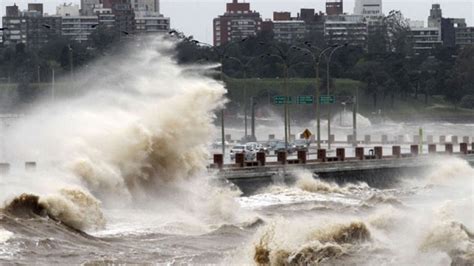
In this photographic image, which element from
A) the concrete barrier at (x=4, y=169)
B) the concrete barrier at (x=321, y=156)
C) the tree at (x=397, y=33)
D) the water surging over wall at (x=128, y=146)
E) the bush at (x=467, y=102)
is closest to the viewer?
the water surging over wall at (x=128, y=146)

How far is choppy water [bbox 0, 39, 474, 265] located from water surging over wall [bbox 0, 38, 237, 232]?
0.14 ft

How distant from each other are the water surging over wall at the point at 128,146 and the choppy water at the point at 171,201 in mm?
43

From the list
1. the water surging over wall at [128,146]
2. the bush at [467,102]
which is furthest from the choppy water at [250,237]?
the bush at [467,102]

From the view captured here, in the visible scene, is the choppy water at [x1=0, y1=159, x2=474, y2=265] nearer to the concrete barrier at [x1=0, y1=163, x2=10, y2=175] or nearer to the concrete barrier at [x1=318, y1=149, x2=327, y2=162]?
the concrete barrier at [x1=0, y1=163, x2=10, y2=175]

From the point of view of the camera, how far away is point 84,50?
361ft

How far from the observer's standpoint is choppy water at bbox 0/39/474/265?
24.6 m

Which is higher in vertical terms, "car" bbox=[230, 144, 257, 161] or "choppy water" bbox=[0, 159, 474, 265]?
"choppy water" bbox=[0, 159, 474, 265]

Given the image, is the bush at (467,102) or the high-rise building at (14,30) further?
the high-rise building at (14,30)

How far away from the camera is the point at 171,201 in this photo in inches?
1548

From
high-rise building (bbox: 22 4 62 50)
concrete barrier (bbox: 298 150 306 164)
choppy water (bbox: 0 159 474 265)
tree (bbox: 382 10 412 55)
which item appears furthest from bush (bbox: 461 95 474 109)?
choppy water (bbox: 0 159 474 265)

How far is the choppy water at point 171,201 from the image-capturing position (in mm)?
24594

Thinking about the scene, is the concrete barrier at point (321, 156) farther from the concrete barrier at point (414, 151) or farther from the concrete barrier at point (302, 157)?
the concrete barrier at point (414, 151)

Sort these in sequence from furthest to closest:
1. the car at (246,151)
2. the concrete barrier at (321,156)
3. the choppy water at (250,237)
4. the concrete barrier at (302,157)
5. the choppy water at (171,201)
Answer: the car at (246,151) < the concrete barrier at (321,156) < the concrete barrier at (302,157) < the choppy water at (171,201) < the choppy water at (250,237)

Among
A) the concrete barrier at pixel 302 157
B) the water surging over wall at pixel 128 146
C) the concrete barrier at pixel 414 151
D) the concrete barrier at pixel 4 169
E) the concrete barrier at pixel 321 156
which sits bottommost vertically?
the concrete barrier at pixel 414 151
